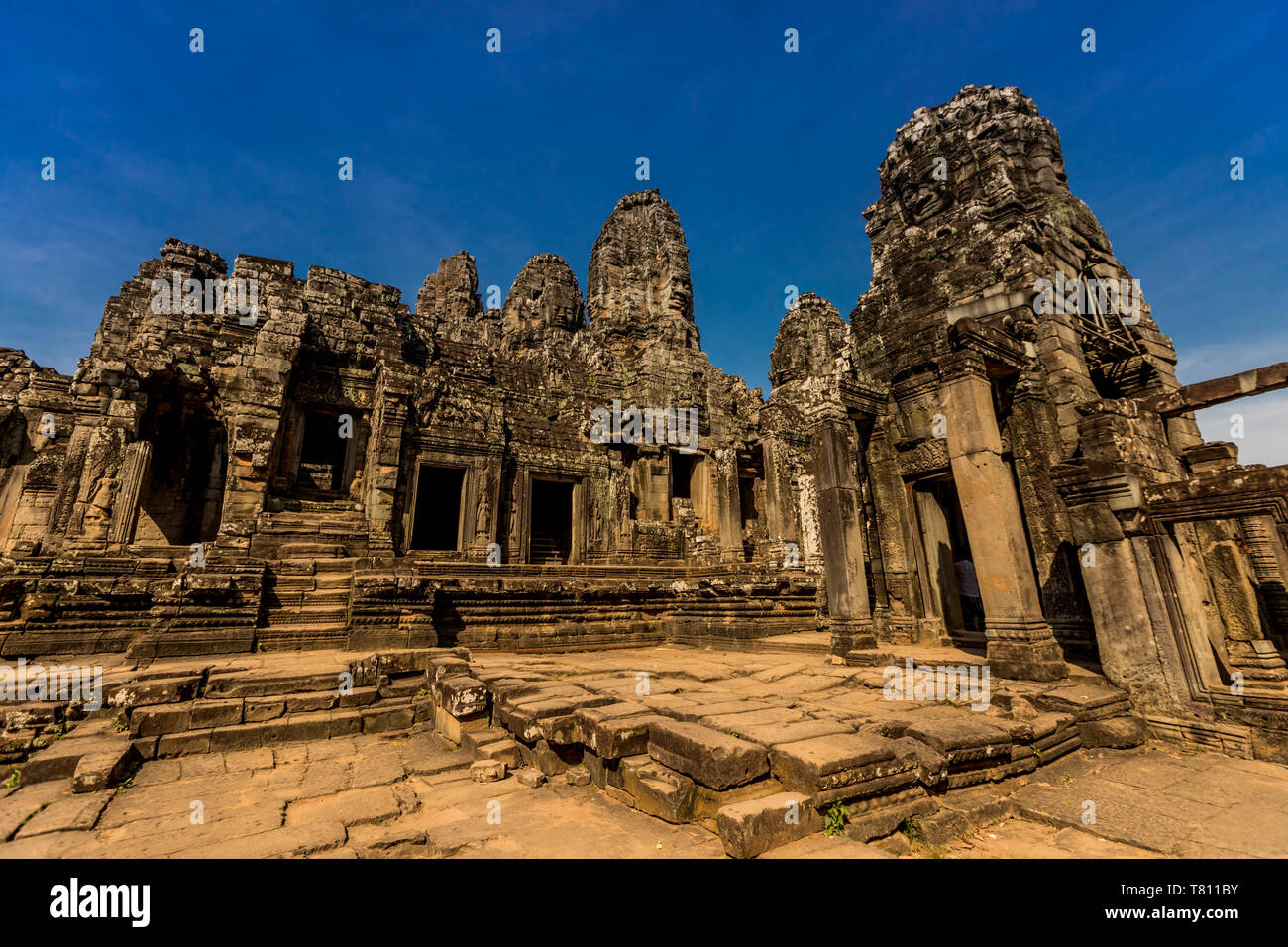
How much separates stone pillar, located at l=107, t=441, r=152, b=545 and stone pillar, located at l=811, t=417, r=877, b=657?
13996 mm

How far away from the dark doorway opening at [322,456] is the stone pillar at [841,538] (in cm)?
1418

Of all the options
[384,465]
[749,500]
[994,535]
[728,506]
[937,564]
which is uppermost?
[749,500]

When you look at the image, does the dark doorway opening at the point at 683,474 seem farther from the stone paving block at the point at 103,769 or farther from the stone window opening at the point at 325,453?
the stone paving block at the point at 103,769

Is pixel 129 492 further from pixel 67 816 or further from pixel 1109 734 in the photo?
pixel 1109 734

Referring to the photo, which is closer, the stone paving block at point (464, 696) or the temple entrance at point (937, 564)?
the stone paving block at point (464, 696)

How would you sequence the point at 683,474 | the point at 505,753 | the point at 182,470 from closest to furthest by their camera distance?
the point at 505,753 → the point at 182,470 → the point at 683,474

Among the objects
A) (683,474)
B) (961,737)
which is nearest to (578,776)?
(961,737)

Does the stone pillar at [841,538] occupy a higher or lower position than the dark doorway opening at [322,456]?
lower

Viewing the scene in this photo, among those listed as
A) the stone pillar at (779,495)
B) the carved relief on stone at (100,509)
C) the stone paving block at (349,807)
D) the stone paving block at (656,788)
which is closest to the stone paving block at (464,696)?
the stone paving block at (349,807)

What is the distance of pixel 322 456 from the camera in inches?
717

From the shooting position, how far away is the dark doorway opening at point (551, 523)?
16.8m

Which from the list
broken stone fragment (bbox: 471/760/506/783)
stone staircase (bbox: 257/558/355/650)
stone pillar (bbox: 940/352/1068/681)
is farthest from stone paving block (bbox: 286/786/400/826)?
stone pillar (bbox: 940/352/1068/681)

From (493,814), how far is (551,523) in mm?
16126
